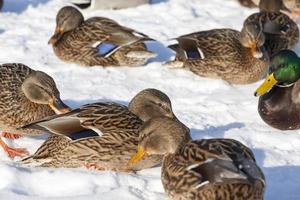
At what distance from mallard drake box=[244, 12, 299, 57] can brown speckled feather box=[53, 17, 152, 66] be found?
1.23 m

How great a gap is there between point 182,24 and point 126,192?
4.79 m

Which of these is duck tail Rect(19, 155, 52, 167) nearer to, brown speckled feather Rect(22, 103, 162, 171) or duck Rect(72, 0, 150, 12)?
brown speckled feather Rect(22, 103, 162, 171)

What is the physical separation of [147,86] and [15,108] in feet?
5.43

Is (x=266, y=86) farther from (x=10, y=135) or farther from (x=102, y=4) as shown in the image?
(x=102, y=4)

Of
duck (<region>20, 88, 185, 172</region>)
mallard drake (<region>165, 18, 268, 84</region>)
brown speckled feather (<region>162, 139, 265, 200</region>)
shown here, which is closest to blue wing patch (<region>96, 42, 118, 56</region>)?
mallard drake (<region>165, 18, 268, 84</region>)

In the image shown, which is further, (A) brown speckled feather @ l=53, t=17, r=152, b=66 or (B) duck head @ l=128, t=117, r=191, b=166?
(A) brown speckled feather @ l=53, t=17, r=152, b=66

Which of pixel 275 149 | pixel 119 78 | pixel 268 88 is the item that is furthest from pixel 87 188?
pixel 119 78

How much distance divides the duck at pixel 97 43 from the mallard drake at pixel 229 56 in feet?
1.32

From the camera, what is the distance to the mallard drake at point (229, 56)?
24.1 feet

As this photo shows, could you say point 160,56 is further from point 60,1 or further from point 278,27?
point 60,1

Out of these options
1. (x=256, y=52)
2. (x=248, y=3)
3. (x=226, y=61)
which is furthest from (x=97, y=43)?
(x=248, y=3)

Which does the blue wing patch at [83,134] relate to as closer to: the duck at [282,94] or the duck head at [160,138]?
the duck head at [160,138]

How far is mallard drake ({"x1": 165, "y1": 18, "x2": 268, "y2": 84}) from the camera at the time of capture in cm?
734

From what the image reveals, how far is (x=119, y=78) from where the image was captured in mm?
7348
